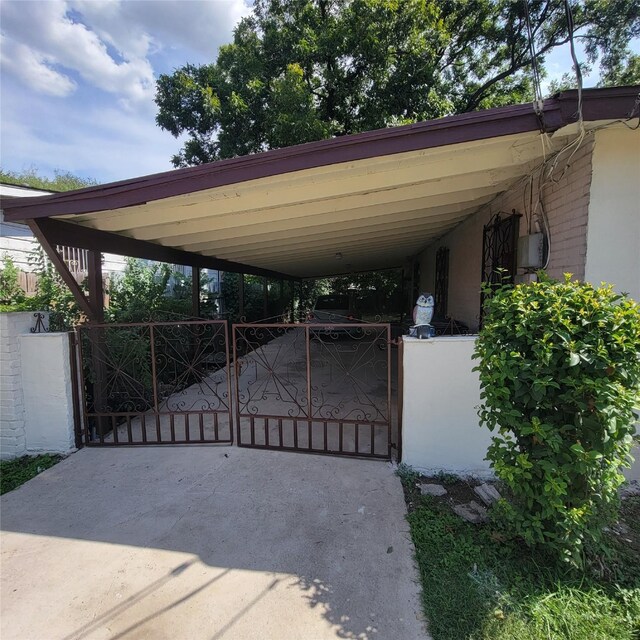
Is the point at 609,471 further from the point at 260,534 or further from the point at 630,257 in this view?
the point at 260,534

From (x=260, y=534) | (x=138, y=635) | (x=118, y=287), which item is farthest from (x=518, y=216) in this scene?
(x=118, y=287)

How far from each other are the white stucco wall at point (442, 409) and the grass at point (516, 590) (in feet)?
2.57

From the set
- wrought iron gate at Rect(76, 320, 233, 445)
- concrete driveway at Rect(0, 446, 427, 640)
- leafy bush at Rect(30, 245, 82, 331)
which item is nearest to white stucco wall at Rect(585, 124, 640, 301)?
Result: concrete driveway at Rect(0, 446, 427, 640)

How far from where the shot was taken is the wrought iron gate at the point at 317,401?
3.49 meters

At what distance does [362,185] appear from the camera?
133 inches

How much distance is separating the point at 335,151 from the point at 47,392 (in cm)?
364

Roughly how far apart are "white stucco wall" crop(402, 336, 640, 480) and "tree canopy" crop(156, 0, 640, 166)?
8688mm

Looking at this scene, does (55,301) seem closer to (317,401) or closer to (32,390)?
(32,390)

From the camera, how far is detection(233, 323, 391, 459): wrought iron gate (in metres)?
3.49

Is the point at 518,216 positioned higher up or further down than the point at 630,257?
higher up

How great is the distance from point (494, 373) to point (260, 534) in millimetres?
1869

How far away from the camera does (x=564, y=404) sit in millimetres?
1945

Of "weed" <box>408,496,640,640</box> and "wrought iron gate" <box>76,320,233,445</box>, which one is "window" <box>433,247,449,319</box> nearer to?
"wrought iron gate" <box>76,320,233,445</box>

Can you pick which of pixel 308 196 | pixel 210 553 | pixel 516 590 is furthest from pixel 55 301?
pixel 516 590
